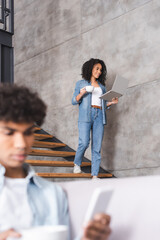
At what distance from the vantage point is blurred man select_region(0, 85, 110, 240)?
0.92 m

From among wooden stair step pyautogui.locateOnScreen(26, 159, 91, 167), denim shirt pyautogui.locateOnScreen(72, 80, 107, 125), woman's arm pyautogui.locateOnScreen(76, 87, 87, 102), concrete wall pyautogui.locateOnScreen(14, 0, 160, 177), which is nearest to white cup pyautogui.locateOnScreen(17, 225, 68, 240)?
wooden stair step pyautogui.locateOnScreen(26, 159, 91, 167)

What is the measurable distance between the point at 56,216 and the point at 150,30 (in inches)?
131

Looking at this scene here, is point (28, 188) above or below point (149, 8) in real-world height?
below

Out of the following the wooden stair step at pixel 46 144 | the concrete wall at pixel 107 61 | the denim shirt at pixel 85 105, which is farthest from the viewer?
the wooden stair step at pixel 46 144

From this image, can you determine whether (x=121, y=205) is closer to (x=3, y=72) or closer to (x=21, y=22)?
(x=3, y=72)

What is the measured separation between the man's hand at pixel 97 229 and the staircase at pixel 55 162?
245 cm

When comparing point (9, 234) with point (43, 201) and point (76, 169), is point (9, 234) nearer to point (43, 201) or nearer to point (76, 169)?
point (43, 201)

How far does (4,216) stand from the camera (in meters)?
0.95

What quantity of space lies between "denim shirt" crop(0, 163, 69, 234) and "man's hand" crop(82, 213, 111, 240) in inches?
11.6

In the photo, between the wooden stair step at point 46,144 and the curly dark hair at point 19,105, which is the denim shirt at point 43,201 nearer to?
the curly dark hair at point 19,105

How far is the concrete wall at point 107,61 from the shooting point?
3.93 meters

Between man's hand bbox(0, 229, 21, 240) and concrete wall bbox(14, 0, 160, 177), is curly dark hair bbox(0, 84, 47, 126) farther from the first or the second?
concrete wall bbox(14, 0, 160, 177)

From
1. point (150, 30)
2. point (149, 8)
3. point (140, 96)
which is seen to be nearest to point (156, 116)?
point (140, 96)

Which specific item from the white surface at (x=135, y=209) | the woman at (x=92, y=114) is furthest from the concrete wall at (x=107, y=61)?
the white surface at (x=135, y=209)
